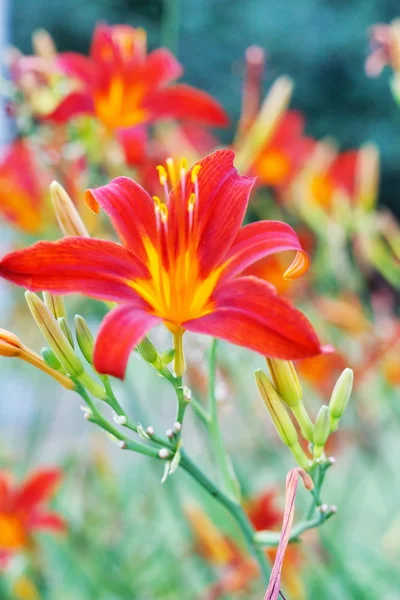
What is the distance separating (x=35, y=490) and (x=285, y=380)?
50cm

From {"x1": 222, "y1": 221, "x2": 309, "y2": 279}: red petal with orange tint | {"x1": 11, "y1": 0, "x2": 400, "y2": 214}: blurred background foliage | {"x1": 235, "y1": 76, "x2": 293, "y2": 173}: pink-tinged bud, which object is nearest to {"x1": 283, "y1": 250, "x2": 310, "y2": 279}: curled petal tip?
{"x1": 222, "y1": 221, "x2": 309, "y2": 279}: red petal with orange tint

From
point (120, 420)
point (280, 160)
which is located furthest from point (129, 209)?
point (280, 160)

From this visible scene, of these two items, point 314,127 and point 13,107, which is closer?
point 13,107

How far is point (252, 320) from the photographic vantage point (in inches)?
16.3

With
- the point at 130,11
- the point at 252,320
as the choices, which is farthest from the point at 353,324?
the point at 130,11

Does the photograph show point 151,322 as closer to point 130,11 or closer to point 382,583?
point 382,583

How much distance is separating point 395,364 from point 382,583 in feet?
1.20

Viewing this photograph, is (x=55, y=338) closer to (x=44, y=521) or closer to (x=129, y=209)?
(x=129, y=209)

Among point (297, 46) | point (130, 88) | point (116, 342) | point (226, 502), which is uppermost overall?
point (297, 46)

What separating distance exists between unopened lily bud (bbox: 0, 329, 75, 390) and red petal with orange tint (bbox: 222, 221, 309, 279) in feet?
0.42

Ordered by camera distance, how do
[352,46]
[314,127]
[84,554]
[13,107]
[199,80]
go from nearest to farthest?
[13,107] < [84,554] < [199,80] < [352,46] < [314,127]

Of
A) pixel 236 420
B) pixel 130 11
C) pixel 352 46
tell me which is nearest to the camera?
pixel 236 420

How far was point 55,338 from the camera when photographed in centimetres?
49

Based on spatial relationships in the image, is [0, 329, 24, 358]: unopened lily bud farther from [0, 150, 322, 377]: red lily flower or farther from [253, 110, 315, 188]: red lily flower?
[253, 110, 315, 188]: red lily flower
